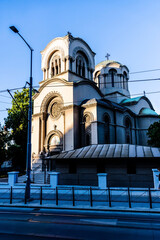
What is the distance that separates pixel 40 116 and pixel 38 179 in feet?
35.0

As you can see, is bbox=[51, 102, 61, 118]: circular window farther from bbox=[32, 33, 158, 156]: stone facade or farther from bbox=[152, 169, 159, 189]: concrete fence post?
bbox=[152, 169, 159, 189]: concrete fence post

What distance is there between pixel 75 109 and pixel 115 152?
10.4 meters

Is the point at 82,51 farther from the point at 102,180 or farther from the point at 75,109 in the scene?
the point at 102,180

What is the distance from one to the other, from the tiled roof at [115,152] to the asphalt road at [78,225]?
653 cm

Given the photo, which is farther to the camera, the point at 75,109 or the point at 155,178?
the point at 75,109

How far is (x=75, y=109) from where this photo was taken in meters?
24.8

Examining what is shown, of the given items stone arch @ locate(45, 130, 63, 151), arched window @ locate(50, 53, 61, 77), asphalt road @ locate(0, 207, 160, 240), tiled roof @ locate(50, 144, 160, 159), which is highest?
arched window @ locate(50, 53, 61, 77)

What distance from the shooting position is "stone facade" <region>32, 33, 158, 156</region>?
24.2 metres

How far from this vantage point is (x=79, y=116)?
25.2 m

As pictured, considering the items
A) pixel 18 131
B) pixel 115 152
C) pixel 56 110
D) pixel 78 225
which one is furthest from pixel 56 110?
pixel 78 225

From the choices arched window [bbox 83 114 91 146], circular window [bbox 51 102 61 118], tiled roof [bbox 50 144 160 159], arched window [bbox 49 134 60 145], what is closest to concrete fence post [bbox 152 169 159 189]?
tiled roof [bbox 50 144 160 159]

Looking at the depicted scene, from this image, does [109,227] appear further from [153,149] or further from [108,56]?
[108,56]

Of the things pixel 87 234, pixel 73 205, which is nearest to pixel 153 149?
pixel 73 205

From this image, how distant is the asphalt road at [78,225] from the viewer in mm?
6078
